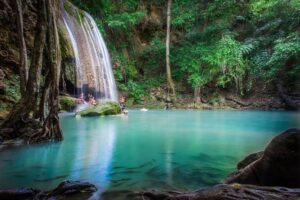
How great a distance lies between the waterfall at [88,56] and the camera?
14242mm

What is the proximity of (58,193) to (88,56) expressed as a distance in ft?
43.0

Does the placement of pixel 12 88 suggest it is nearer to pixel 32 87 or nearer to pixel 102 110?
pixel 32 87

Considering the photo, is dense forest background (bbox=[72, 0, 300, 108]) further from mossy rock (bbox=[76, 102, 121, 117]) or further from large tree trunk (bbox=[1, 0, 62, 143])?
large tree trunk (bbox=[1, 0, 62, 143])

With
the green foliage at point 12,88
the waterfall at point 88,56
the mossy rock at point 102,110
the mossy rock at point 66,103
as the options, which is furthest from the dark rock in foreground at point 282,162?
the waterfall at point 88,56

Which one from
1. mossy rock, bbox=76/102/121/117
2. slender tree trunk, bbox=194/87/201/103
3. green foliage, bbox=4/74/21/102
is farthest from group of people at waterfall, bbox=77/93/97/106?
slender tree trunk, bbox=194/87/201/103

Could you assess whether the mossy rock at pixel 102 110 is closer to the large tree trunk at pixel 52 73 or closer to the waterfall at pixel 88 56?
the waterfall at pixel 88 56

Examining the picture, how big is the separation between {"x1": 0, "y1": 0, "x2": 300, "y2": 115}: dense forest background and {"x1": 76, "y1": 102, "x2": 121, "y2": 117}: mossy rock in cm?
279

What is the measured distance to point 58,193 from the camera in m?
2.48

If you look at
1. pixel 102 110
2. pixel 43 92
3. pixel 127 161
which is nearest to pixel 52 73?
pixel 43 92

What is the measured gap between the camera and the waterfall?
1424cm

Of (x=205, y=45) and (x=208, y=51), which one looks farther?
(x=205, y=45)

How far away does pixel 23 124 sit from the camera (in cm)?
530

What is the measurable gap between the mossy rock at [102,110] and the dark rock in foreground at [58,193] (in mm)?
9085

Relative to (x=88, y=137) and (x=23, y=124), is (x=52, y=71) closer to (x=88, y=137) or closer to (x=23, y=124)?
(x=23, y=124)
